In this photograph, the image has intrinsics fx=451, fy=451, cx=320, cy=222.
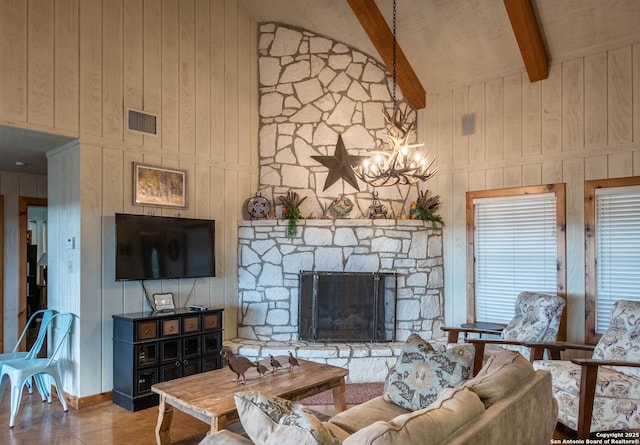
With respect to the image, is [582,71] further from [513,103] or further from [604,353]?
[604,353]

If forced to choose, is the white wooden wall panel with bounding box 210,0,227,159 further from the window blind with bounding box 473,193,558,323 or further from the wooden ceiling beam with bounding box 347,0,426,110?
the window blind with bounding box 473,193,558,323

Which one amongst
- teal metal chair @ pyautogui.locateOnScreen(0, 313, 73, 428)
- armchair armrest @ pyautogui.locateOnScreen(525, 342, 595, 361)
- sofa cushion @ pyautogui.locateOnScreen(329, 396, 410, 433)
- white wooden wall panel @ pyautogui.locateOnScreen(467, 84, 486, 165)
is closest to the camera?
sofa cushion @ pyautogui.locateOnScreen(329, 396, 410, 433)

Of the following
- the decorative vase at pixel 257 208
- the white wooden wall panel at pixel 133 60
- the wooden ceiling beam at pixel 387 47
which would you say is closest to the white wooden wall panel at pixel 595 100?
the wooden ceiling beam at pixel 387 47

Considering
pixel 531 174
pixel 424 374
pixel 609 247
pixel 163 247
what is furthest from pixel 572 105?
pixel 163 247

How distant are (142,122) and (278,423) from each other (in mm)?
3895

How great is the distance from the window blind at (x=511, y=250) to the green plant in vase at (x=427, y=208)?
1.55 ft

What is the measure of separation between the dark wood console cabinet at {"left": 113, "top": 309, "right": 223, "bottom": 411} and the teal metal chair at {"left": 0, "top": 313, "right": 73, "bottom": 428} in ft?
1.49

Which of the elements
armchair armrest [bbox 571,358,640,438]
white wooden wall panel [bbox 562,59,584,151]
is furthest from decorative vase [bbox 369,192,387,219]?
armchair armrest [bbox 571,358,640,438]

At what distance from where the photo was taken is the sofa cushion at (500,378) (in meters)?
2.15

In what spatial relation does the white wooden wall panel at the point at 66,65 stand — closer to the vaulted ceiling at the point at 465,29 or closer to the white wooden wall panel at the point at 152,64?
the white wooden wall panel at the point at 152,64

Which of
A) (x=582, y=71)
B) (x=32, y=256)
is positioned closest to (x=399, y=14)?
(x=582, y=71)

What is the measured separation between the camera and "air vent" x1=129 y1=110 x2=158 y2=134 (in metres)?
4.67

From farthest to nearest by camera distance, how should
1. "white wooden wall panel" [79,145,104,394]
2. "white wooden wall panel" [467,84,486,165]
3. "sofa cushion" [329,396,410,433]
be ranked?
"white wooden wall panel" [467,84,486,165] → "white wooden wall panel" [79,145,104,394] → "sofa cushion" [329,396,410,433]

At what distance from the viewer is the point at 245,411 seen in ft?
6.09
